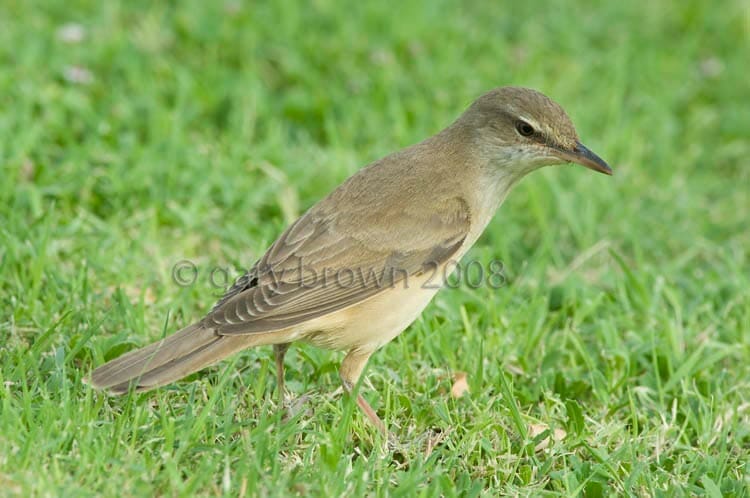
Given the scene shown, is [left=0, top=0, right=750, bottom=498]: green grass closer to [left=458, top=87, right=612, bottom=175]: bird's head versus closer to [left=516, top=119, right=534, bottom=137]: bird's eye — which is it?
[left=458, top=87, right=612, bottom=175]: bird's head

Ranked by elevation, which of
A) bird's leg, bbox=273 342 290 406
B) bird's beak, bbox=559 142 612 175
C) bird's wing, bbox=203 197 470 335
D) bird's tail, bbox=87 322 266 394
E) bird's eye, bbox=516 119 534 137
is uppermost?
bird's eye, bbox=516 119 534 137

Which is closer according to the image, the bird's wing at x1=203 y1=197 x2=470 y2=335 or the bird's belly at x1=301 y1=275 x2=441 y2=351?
the bird's wing at x1=203 y1=197 x2=470 y2=335

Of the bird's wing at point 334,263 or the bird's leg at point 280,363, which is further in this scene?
the bird's leg at point 280,363

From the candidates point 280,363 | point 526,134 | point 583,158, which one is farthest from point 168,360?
point 583,158

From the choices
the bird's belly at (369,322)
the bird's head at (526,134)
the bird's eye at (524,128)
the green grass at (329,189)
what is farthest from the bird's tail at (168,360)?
the bird's eye at (524,128)

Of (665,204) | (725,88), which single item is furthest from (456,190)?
(725,88)

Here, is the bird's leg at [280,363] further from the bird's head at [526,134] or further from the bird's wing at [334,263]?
the bird's head at [526,134]

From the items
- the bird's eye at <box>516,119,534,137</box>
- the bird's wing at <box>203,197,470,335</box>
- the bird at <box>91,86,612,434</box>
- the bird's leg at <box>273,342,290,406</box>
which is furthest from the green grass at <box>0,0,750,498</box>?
the bird's eye at <box>516,119,534,137</box>

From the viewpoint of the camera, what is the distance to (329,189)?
24.6ft

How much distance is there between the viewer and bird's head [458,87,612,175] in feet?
17.9

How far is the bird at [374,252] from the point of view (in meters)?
4.83

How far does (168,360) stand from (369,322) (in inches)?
38.8

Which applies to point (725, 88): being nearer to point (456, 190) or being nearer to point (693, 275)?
point (693, 275)

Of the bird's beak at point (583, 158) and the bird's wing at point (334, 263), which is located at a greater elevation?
the bird's beak at point (583, 158)
